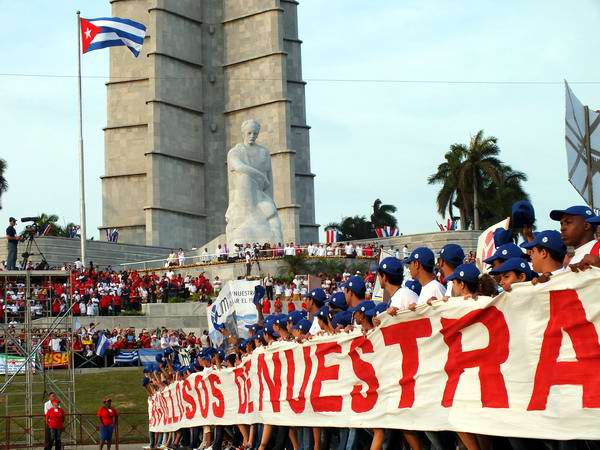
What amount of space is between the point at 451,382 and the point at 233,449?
6675 millimetres

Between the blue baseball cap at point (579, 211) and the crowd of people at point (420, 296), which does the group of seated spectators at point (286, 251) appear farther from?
the blue baseball cap at point (579, 211)

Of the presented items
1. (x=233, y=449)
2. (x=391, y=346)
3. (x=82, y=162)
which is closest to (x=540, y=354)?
(x=391, y=346)

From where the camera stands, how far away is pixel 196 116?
72000 mm

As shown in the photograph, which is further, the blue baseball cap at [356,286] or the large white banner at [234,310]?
the large white banner at [234,310]

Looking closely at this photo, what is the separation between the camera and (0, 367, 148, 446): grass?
25.3m

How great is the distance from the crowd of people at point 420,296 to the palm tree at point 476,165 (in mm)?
53031

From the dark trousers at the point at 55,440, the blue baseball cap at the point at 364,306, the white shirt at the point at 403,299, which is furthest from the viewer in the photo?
the dark trousers at the point at 55,440

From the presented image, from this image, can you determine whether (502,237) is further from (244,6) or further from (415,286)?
(244,6)

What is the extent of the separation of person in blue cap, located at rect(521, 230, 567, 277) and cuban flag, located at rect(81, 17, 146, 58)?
43425 mm

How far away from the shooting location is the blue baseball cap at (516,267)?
827 cm

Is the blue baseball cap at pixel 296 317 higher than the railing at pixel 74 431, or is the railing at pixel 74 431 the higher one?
the blue baseball cap at pixel 296 317

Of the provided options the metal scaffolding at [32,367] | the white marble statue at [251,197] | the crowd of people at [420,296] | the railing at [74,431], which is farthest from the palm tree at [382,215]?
the crowd of people at [420,296]

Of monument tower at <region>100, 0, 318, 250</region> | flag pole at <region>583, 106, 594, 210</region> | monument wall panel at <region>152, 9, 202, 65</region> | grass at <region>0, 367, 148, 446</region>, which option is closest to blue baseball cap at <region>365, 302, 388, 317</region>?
flag pole at <region>583, 106, 594, 210</region>

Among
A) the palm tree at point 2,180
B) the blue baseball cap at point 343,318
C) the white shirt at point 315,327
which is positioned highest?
the palm tree at point 2,180
